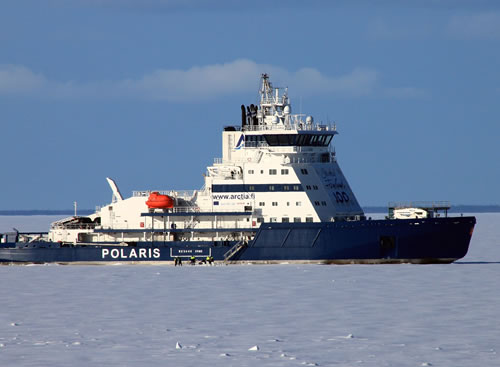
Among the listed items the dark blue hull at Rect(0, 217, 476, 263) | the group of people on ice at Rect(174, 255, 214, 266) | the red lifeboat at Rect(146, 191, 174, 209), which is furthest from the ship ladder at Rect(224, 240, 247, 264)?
the red lifeboat at Rect(146, 191, 174, 209)

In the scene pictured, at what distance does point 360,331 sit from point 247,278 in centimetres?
1611

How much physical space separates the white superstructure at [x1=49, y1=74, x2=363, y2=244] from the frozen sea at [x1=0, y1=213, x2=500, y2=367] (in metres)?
4.23

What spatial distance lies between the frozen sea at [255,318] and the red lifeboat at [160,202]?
4978 mm

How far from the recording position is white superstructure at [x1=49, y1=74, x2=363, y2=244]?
50.2 m

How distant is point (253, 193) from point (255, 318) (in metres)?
20.4

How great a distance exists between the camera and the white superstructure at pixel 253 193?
165ft

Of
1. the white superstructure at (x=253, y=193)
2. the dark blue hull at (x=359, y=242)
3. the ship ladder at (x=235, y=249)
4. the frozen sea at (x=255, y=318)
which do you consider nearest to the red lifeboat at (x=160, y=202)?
the white superstructure at (x=253, y=193)

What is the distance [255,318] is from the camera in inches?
1197

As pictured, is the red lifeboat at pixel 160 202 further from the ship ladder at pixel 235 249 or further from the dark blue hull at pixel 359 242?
the ship ladder at pixel 235 249

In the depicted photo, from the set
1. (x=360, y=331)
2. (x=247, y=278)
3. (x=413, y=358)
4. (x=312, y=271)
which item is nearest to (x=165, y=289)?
(x=247, y=278)

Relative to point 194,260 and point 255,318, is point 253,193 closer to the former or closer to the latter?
point 194,260

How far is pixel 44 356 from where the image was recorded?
24.2m

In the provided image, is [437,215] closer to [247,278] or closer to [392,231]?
[392,231]

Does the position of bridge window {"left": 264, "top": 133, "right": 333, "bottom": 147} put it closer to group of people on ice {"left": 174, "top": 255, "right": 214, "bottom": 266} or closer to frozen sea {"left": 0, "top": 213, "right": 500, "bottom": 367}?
group of people on ice {"left": 174, "top": 255, "right": 214, "bottom": 266}
